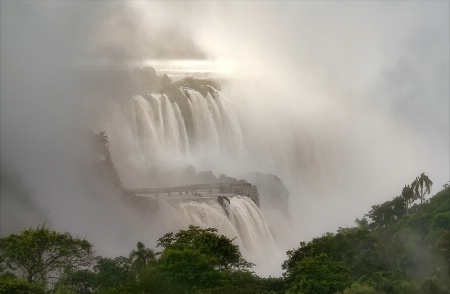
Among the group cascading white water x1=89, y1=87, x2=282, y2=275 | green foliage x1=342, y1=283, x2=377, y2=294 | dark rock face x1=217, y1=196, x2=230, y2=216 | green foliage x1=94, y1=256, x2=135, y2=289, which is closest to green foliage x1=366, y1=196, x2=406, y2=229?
cascading white water x1=89, y1=87, x2=282, y2=275

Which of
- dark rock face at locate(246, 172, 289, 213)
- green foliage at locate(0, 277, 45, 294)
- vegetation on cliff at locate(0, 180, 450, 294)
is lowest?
green foliage at locate(0, 277, 45, 294)

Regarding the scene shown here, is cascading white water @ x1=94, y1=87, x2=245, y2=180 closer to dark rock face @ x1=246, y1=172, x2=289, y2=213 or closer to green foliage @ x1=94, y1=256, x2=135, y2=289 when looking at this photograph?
dark rock face @ x1=246, y1=172, x2=289, y2=213

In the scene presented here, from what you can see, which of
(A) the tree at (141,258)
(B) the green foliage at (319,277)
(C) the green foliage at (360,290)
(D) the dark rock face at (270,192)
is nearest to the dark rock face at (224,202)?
(A) the tree at (141,258)

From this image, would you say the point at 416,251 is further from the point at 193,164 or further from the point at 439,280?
the point at 193,164

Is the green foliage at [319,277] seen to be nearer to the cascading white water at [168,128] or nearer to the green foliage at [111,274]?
the green foliage at [111,274]

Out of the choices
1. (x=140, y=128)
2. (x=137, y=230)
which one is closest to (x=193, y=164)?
(x=140, y=128)

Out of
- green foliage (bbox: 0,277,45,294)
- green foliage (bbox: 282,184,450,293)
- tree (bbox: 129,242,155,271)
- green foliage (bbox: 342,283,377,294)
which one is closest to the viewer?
green foliage (bbox: 0,277,45,294)
